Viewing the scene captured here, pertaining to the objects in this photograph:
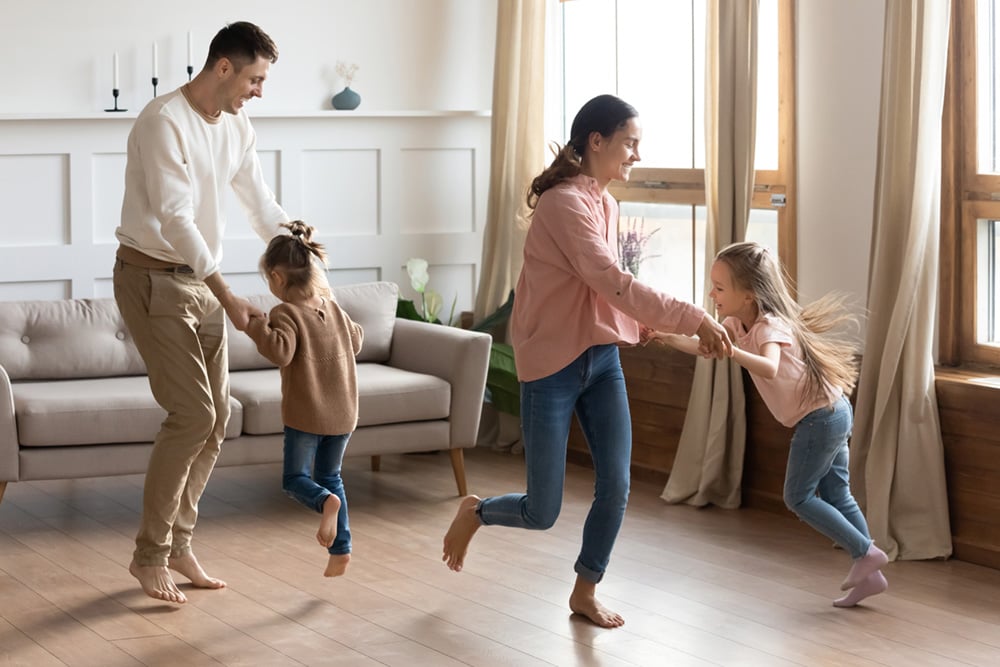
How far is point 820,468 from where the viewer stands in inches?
150

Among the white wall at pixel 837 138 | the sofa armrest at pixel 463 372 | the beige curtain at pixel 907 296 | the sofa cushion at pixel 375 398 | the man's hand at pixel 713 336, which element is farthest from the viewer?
the sofa armrest at pixel 463 372

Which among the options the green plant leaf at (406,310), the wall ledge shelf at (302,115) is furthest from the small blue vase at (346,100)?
the green plant leaf at (406,310)

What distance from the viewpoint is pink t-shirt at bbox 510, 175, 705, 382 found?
3.35m

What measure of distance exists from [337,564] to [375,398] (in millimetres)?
1277

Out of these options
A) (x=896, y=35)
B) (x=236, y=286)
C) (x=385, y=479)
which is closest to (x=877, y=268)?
(x=896, y=35)

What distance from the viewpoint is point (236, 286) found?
6.15m

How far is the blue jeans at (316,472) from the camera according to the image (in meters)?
3.79

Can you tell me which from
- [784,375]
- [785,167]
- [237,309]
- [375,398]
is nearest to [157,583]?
[237,309]

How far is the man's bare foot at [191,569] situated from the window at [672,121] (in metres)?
2.35

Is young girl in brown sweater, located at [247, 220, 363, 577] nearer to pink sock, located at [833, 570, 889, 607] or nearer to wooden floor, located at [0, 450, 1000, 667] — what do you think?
wooden floor, located at [0, 450, 1000, 667]

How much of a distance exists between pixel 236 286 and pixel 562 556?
240 cm

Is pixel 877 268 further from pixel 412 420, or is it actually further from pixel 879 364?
pixel 412 420

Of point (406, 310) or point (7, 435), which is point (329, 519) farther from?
point (406, 310)

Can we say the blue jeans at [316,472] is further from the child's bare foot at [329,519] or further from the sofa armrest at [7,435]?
the sofa armrest at [7,435]
